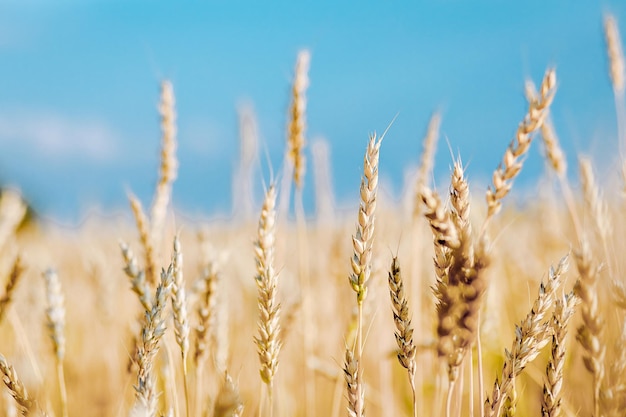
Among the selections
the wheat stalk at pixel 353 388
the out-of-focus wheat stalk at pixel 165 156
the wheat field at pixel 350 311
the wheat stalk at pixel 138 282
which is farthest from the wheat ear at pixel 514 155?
the out-of-focus wheat stalk at pixel 165 156

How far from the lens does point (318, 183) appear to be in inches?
115

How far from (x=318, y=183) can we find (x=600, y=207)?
64.8 inches

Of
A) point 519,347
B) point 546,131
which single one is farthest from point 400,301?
point 546,131

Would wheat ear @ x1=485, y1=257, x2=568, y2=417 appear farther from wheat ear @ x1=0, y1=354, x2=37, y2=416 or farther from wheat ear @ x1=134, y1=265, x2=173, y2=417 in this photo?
wheat ear @ x1=0, y1=354, x2=37, y2=416

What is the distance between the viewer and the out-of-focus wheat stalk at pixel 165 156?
1.59m

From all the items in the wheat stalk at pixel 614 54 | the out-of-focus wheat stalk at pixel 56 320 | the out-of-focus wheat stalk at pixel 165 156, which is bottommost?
the out-of-focus wheat stalk at pixel 56 320

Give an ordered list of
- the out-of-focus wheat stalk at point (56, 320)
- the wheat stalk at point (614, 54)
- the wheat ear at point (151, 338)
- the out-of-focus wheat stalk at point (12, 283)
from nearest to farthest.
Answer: the wheat ear at point (151, 338) → the out-of-focus wheat stalk at point (56, 320) → the out-of-focus wheat stalk at point (12, 283) → the wheat stalk at point (614, 54)

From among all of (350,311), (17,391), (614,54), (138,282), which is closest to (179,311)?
(138,282)

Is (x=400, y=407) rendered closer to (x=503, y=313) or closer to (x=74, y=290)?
(x=503, y=313)

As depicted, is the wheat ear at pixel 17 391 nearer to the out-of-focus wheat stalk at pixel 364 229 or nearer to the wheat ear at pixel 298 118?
the out-of-focus wheat stalk at pixel 364 229

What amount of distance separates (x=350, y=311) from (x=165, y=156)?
85 centimetres

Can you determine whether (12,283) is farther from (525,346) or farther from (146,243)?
(525,346)

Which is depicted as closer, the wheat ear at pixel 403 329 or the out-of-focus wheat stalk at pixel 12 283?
the wheat ear at pixel 403 329

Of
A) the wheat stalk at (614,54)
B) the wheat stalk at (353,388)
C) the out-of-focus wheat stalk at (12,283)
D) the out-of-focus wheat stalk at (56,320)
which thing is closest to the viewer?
the wheat stalk at (353,388)
